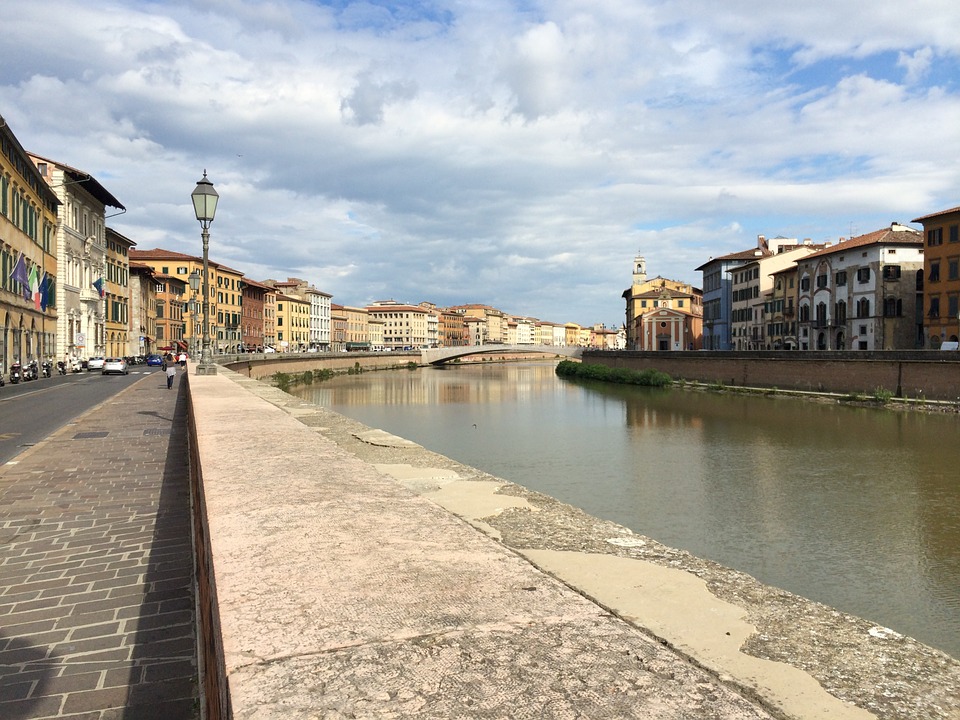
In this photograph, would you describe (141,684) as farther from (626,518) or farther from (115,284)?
(115,284)

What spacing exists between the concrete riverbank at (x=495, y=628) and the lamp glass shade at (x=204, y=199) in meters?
14.4

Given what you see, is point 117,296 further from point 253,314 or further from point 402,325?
point 402,325

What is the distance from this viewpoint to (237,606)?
7.19 ft

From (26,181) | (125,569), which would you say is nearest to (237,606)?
(125,569)

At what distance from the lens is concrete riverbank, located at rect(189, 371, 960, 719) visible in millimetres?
1724

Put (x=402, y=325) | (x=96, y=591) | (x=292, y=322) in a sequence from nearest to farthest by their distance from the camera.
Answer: (x=96, y=591) → (x=292, y=322) → (x=402, y=325)

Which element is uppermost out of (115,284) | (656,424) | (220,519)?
(115,284)

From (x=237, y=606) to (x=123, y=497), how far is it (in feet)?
24.7

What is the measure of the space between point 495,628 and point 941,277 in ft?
164

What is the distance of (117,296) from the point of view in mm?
62906

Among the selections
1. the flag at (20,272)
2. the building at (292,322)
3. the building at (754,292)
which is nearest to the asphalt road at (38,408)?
the flag at (20,272)

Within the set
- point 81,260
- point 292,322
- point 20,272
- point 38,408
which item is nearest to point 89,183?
point 81,260

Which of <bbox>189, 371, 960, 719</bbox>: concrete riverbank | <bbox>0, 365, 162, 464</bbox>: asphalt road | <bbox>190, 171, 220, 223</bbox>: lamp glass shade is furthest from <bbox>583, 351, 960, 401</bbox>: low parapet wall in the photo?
<bbox>189, 371, 960, 719</bbox>: concrete riverbank

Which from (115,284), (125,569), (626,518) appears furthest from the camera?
(115,284)
